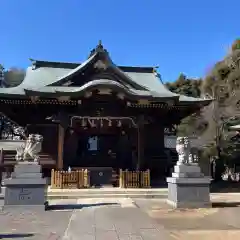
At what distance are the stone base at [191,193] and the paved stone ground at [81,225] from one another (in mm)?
1508

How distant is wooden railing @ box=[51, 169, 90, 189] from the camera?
14.7 metres

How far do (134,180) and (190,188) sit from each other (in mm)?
6064

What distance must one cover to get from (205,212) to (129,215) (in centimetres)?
229

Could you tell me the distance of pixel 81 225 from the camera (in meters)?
6.70

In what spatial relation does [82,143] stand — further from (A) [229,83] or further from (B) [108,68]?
(A) [229,83]

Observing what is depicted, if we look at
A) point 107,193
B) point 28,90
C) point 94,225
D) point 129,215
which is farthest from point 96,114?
point 94,225

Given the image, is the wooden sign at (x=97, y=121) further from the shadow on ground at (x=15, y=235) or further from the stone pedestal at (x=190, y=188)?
the shadow on ground at (x=15, y=235)

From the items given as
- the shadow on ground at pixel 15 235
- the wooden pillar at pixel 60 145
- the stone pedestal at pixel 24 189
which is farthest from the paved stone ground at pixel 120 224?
the wooden pillar at pixel 60 145

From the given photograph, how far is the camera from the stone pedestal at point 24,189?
8.78 meters

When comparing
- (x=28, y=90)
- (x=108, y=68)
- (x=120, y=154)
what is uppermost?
(x=108, y=68)

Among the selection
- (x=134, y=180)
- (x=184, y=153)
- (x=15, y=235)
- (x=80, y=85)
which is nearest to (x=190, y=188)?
(x=184, y=153)

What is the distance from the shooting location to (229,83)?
903 inches

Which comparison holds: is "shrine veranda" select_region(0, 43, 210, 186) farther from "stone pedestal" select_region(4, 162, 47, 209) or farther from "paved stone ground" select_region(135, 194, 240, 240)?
"paved stone ground" select_region(135, 194, 240, 240)

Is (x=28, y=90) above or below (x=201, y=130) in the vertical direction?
above
